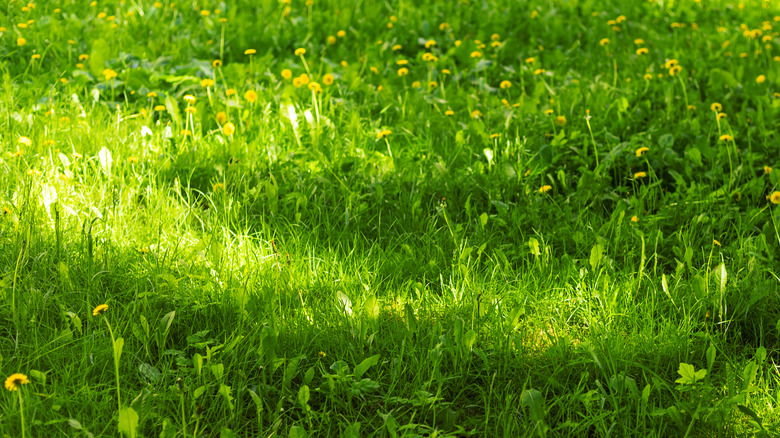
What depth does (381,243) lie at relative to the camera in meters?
2.80

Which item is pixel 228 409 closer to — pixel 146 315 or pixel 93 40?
pixel 146 315

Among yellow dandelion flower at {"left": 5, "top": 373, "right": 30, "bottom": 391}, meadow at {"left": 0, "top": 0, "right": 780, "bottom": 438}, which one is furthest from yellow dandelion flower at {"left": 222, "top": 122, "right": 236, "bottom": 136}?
yellow dandelion flower at {"left": 5, "top": 373, "right": 30, "bottom": 391}

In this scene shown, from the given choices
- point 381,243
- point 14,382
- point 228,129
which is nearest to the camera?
point 14,382

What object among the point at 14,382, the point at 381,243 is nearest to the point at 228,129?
the point at 381,243

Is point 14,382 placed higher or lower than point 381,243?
higher

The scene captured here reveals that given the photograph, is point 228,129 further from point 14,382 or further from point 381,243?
point 14,382

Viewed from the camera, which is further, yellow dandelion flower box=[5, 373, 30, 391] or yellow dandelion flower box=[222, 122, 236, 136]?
yellow dandelion flower box=[222, 122, 236, 136]

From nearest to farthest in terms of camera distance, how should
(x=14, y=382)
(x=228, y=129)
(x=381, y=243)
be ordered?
(x=14, y=382), (x=381, y=243), (x=228, y=129)

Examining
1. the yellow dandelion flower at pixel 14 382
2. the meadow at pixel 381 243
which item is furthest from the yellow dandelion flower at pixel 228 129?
the yellow dandelion flower at pixel 14 382

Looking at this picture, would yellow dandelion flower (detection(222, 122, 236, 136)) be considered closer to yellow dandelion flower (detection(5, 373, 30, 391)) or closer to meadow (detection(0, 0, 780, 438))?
meadow (detection(0, 0, 780, 438))

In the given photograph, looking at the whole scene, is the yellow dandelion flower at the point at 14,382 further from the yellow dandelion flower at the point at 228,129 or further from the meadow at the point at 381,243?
the yellow dandelion flower at the point at 228,129

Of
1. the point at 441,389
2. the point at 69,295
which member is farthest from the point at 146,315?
the point at 441,389

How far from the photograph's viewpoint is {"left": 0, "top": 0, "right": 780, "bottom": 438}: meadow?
1926 millimetres

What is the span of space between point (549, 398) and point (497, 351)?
0.21 m
